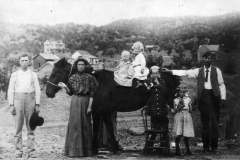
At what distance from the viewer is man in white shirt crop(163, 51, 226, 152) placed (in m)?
6.22

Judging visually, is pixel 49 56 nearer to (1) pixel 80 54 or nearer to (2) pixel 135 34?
(1) pixel 80 54

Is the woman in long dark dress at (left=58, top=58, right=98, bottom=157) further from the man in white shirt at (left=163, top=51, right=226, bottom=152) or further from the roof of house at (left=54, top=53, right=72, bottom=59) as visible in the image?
the man in white shirt at (left=163, top=51, right=226, bottom=152)

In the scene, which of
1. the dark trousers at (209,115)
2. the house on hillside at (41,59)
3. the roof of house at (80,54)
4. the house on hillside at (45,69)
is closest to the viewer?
the dark trousers at (209,115)

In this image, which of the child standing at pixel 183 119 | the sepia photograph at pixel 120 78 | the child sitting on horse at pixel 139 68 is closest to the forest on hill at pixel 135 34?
the sepia photograph at pixel 120 78

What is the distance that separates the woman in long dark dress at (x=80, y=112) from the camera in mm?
5734

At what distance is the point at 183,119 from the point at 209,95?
0.75 metres

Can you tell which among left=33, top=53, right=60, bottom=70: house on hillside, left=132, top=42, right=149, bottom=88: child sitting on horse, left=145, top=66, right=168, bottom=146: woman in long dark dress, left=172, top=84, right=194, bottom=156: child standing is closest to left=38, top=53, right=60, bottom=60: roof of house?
left=33, top=53, right=60, bottom=70: house on hillside

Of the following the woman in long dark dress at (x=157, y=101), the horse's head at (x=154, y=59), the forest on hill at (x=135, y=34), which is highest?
the forest on hill at (x=135, y=34)

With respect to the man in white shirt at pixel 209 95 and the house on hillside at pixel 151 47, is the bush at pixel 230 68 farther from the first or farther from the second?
the house on hillside at pixel 151 47

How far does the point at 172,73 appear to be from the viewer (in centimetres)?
651

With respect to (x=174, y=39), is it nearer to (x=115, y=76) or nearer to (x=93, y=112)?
(x=115, y=76)

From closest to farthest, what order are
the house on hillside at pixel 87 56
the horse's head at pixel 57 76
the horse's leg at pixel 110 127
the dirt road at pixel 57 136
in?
1. the dirt road at pixel 57 136
2. the horse's leg at pixel 110 127
3. the horse's head at pixel 57 76
4. the house on hillside at pixel 87 56

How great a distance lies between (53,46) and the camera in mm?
7730

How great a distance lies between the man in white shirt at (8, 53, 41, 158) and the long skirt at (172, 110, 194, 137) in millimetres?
2687
